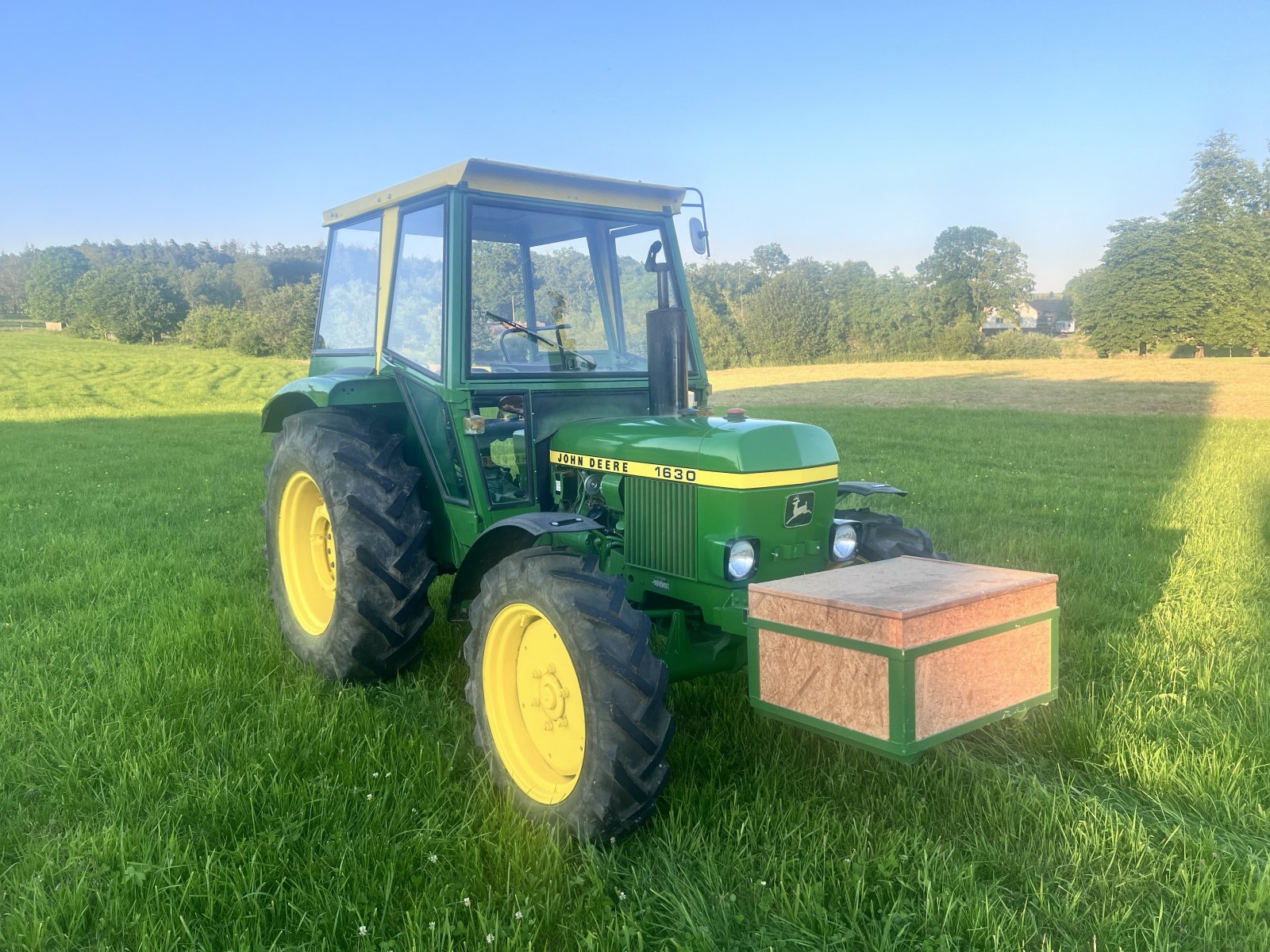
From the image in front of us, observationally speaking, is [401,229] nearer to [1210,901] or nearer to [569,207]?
[569,207]

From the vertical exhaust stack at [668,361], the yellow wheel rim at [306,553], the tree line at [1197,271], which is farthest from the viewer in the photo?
the tree line at [1197,271]

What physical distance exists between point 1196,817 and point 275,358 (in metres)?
45.9

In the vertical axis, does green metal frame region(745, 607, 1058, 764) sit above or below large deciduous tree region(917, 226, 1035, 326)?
below

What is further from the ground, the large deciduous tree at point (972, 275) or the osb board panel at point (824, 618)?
the large deciduous tree at point (972, 275)

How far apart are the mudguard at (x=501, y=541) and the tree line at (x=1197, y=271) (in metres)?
50.8

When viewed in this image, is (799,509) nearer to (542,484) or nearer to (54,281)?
(542,484)

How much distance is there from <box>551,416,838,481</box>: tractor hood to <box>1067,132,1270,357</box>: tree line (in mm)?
50114

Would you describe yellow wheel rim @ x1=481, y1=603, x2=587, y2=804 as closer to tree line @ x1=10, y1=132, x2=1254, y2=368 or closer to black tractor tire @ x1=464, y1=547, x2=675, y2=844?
black tractor tire @ x1=464, y1=547, x2=675, y2=844

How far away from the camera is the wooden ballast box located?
242 cm

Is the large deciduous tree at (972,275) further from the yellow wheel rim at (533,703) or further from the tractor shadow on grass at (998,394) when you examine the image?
the yellow wheel rim at (533,703)

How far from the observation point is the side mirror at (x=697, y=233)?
4230mm

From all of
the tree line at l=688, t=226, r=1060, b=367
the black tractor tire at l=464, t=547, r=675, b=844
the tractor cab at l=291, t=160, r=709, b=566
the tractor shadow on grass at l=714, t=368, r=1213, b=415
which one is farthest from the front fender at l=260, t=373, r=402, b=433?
the tree line at l=688, t=226, r=1060, b=367

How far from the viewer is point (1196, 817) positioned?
2.98m

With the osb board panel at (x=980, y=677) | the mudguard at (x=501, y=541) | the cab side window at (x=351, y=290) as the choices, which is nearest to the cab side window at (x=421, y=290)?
the cab side window at (x=351, y=290)
